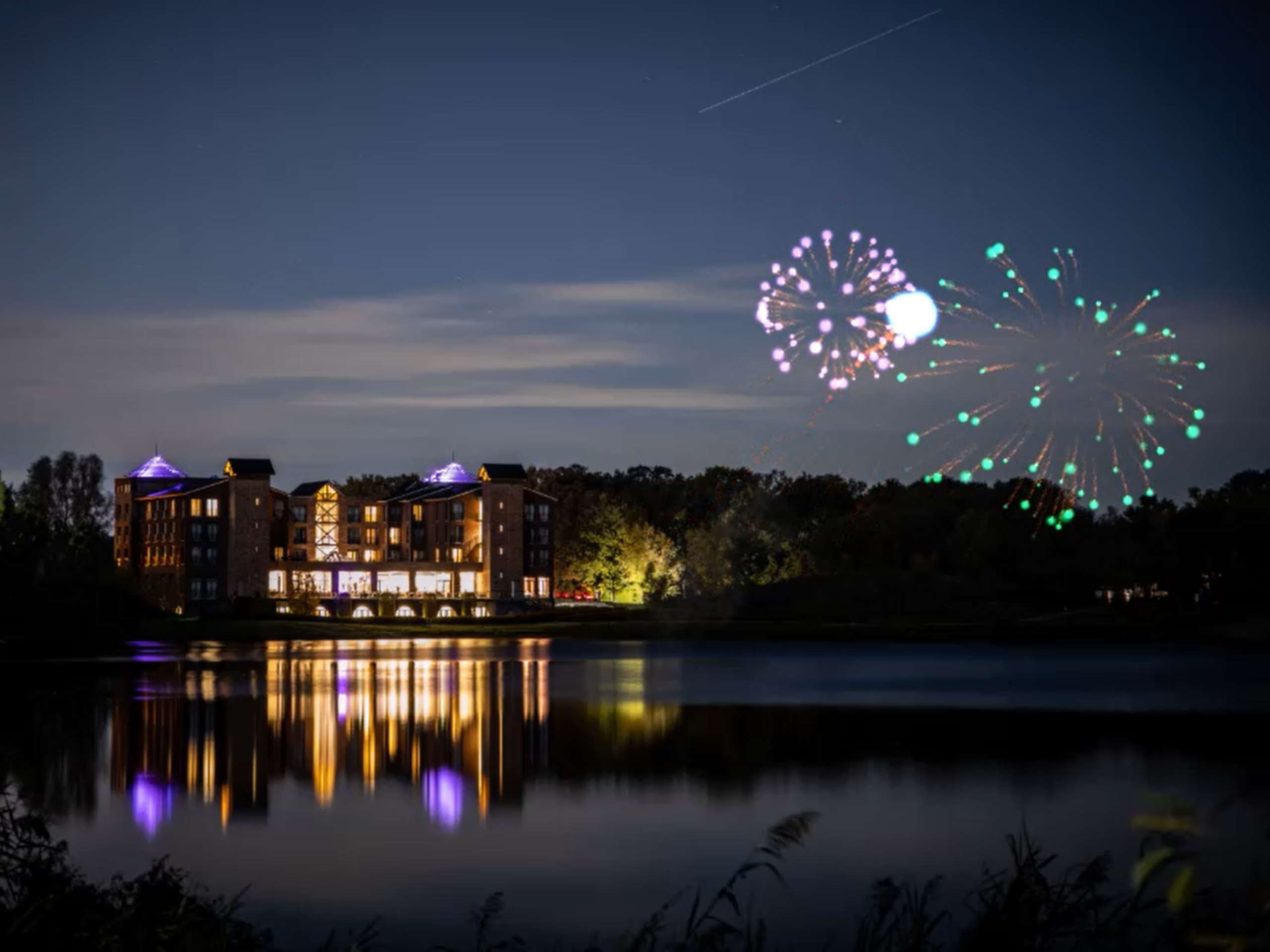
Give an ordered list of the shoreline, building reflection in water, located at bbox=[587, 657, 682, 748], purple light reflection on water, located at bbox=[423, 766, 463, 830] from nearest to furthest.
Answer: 1. purple light reflection on water, located at bbox=[423, 766, 463, 830]
2. building reflection in water, located at bbox=[587, 657, 682, 748]
3. the shoreline

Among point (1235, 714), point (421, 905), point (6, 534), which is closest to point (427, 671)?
point (6, 534)

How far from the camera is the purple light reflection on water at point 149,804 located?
21.0 m

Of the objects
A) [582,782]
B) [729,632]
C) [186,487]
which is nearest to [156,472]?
[186,487]

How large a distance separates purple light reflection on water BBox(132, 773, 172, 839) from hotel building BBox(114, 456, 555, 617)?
9535 cm

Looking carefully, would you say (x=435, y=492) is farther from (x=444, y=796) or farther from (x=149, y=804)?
(x=149, y=804)

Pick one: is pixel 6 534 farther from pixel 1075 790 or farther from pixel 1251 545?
pixel 1251 545

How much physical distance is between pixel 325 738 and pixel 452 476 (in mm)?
104079

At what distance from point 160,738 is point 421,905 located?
57.0 ft

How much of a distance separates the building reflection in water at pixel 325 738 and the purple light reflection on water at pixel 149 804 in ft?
0.13

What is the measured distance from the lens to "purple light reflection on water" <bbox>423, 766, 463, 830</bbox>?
22.1 meters

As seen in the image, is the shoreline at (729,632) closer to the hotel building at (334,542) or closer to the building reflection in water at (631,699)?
the hotel building at (334,542)

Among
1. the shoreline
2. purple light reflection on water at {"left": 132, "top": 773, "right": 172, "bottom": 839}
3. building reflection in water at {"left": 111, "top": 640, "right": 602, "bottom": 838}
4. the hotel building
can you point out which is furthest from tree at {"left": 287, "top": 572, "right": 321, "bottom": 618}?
purple light reflection on water at {"left": 132, "top": 773, "right": 172, "bottom": 839}

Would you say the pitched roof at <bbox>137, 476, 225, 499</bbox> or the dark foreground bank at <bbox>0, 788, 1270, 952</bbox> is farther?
the pitched roof at <bbox>137, 476, 225, 499</bbox>

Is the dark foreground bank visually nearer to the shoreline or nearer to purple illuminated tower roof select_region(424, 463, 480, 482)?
the shoreline
